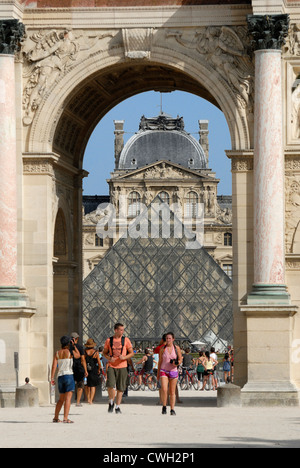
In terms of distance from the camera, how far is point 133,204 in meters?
155

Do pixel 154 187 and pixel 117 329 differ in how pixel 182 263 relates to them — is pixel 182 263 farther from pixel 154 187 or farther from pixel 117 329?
pixel 117 329

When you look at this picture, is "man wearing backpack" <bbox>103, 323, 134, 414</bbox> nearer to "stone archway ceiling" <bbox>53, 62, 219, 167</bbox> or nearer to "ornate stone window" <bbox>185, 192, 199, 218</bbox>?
"stone archway ceiling" <bbox>53, 62, 219, 167</bbox>

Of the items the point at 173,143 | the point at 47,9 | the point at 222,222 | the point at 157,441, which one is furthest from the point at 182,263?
the point at 157,441

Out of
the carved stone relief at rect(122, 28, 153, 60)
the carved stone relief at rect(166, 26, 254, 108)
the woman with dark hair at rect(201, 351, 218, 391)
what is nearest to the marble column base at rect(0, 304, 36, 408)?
the carved stone relief at rect(122, 28, 153, 60)

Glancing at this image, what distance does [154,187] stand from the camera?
513 feet

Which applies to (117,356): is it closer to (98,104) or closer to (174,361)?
(174,361)

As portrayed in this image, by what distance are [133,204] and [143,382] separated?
353 feet

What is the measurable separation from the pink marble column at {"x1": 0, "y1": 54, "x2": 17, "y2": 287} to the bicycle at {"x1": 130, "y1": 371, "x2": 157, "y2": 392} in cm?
1532

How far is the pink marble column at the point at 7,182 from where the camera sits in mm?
31984

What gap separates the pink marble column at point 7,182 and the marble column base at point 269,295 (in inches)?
228

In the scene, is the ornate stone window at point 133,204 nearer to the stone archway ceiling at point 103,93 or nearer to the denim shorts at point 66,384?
the stone archway ceiling at point 103,93

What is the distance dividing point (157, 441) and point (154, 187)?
136136 mm

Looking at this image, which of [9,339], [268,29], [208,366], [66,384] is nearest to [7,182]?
[9,339]

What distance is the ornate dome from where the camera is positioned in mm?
167625
